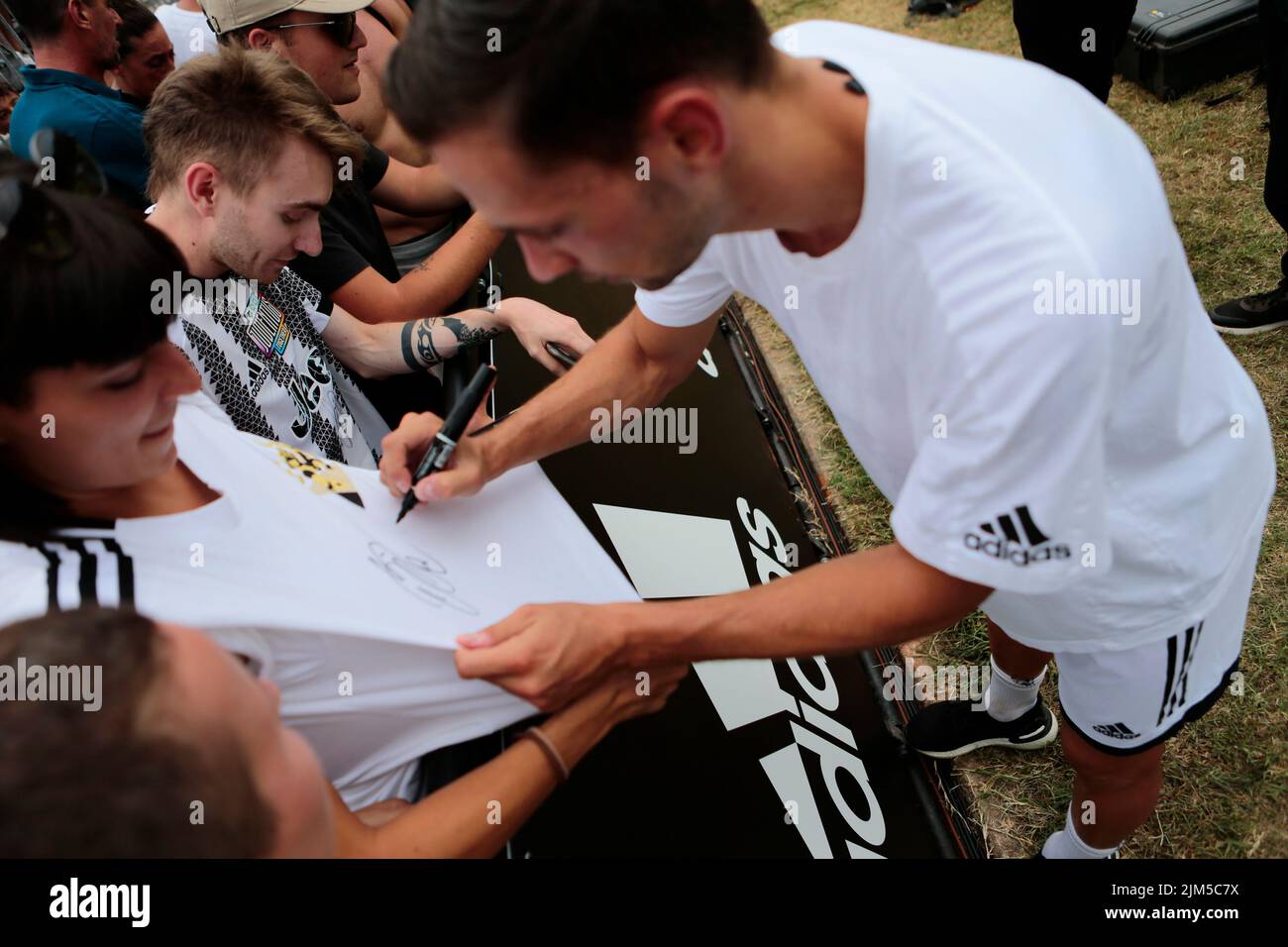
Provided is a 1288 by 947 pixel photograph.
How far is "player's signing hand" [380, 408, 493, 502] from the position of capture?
5.20 feet

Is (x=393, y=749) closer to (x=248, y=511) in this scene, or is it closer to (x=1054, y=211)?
(x=248, y=511)

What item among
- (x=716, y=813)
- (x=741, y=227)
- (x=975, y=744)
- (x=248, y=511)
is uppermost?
(x=741, y=227)

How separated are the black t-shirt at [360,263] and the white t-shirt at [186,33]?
38.2 inches

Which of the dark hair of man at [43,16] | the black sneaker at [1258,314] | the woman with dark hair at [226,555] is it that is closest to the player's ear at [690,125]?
the woman with dark hair at [226,555]

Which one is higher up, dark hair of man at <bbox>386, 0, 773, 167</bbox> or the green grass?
dark hair of man at <bbox>386, 0, 773, 167</bbox>

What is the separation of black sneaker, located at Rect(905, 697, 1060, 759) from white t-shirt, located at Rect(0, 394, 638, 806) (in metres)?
1.23

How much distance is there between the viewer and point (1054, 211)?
40.0 inches

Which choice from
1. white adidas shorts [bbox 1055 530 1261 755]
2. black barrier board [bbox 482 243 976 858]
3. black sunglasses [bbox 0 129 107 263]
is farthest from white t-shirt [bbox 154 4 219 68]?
white adidas shorts [bbox 1055 530 1261 755]

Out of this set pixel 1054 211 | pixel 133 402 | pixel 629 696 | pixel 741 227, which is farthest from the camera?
pixel 629 696

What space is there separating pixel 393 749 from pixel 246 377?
3.48 feet

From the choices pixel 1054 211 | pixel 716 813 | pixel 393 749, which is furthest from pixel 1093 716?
pixel 393 749

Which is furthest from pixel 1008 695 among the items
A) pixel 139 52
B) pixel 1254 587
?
pixel 139 52

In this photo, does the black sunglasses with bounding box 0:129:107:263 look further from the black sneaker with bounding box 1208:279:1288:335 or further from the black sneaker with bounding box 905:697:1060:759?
the black sneaker with bounding box 1208:279:1288:335

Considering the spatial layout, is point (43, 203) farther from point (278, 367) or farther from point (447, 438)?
point (278, 367)
